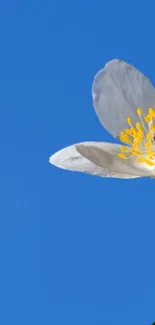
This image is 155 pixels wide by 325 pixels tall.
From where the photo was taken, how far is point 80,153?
2154 millimetres

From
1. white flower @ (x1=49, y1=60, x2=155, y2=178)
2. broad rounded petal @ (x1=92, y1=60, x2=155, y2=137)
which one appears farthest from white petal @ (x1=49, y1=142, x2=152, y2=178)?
broad rounded petal @ (x1=92, y1=60, x2=155, y2=137)

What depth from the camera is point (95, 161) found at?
220 centimetres

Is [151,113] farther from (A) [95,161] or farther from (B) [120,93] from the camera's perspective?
(A) [95,161]

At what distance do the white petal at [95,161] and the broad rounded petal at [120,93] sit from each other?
0.52ft

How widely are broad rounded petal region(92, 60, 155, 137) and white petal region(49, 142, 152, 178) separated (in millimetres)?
159

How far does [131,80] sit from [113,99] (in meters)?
0.08

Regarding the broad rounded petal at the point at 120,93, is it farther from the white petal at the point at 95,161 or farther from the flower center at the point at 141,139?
the white petal at the point at 95,161

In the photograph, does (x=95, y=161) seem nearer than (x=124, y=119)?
Yes

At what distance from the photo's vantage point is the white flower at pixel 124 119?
7.52ft

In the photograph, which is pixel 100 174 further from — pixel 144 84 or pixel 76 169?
pixel 144 84

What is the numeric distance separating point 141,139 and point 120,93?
7.6 inches

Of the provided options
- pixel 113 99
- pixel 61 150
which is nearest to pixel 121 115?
pixel 113 99

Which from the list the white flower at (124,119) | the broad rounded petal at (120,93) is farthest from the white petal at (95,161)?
the broad rounded petal at (120,93)

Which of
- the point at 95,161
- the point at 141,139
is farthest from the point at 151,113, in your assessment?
the point at 95,161
